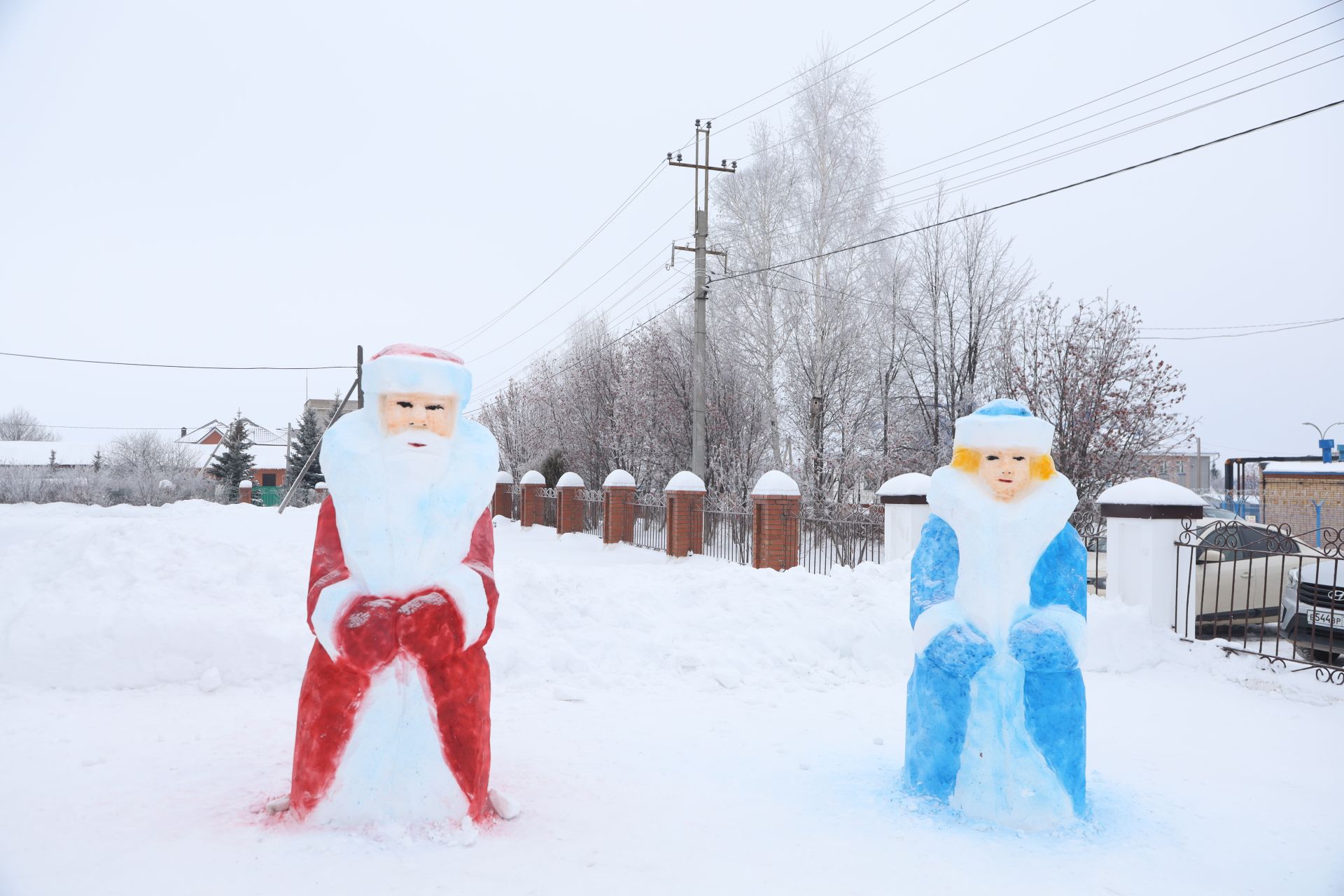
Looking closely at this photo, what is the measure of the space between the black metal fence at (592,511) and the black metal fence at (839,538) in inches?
255

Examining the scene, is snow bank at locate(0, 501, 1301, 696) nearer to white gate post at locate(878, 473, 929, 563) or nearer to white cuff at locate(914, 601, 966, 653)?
white gate post at locate(878, 473, 929, 563)

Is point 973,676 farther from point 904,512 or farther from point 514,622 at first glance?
point 904,512

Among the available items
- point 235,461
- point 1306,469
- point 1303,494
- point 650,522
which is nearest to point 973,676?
point 650,522

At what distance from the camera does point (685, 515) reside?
14.5m

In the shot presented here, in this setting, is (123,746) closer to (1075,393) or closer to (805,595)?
(805,595)

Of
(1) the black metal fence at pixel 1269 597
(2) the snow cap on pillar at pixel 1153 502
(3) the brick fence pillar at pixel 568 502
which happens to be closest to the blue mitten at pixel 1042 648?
(1) the black metal fence at pixel 1269 597

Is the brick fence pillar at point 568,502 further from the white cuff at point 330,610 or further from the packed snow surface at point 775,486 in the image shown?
the white cuff at point 330,610

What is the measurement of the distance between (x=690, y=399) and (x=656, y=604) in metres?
15.2

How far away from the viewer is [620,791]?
4.47 meters

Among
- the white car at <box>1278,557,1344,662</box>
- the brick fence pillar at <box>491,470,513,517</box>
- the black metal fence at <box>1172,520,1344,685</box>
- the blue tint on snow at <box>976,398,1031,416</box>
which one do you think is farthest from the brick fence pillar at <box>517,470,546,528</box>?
the blue tint on snow at <box>976,398,1031,416</box>

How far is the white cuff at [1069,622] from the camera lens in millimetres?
4113

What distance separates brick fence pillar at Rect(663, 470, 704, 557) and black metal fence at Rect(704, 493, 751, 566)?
0.18 m

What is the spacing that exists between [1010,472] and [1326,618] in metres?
6.35

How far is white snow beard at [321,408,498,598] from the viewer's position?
148 inches
